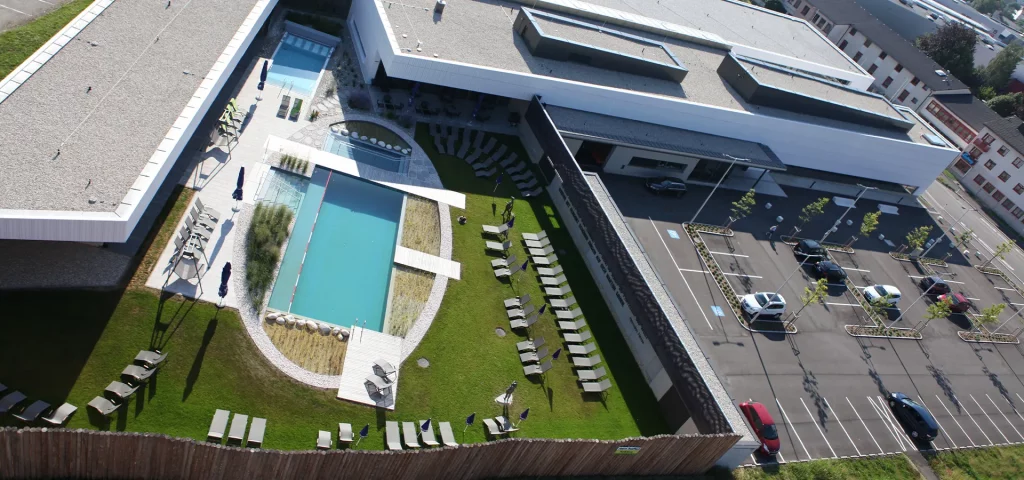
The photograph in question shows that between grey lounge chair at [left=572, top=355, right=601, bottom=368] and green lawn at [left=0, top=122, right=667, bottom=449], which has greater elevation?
grey lounge chair at [left=572, top=355, right=601, bottom=368]

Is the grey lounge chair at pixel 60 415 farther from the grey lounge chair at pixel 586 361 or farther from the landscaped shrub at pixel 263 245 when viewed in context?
the grey lounge chair at pixel 586 361

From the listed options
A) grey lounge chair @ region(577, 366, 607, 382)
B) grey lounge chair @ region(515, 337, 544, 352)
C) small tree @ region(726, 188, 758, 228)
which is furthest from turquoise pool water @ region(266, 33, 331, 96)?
small tree @ region(726, 188, 758, 228)

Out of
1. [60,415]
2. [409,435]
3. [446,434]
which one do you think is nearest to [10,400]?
[60,415]

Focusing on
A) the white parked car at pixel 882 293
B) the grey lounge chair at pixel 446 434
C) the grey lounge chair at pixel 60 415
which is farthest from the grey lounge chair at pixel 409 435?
the white parked car at pixel 882 293

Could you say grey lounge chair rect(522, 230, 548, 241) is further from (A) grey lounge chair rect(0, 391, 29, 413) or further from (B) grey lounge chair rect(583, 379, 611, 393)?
(A) grey lounge chair rect(0, 391, 29, 413)

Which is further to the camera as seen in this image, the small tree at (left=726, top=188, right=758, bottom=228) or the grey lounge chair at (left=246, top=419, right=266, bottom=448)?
the small tree at (left=726, top=188, right=758, bottom=228)

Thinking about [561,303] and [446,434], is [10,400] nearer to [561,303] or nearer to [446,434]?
[446,434]
